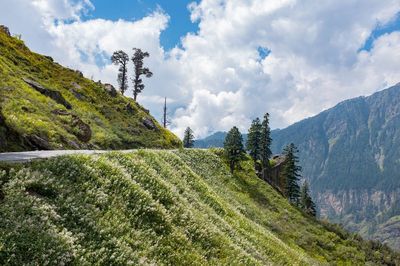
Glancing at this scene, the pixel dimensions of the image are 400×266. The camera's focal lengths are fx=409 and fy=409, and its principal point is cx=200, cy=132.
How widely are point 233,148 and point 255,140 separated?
1406 centimetres

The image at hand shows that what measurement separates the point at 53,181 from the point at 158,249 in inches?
141

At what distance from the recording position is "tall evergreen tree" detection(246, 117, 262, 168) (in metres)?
90.9

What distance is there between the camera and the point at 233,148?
78000 millimetres

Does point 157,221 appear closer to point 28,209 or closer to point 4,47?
point 28,209

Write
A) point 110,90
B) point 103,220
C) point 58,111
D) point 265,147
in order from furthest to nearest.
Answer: point 265,147
point 110,90
point 58,111
point 103,220

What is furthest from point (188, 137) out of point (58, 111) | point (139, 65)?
point (58, 111)

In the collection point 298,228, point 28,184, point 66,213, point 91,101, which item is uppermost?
point 91,101

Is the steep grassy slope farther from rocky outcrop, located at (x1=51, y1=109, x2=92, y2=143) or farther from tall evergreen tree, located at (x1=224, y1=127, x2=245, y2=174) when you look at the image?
tall evergreen tree, located at (x1=224, y1=127, x2=245, y2=174)

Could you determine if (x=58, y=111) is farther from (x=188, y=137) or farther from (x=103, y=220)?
(x=188, y=137)

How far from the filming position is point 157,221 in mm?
13477

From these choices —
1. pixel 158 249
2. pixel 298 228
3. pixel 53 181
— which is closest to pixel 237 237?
pixel 158 249

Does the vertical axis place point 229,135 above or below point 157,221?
above

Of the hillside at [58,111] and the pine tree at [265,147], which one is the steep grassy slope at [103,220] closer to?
the hillside at [58,111]

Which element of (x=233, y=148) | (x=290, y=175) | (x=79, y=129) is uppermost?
(x=233, y=148)
